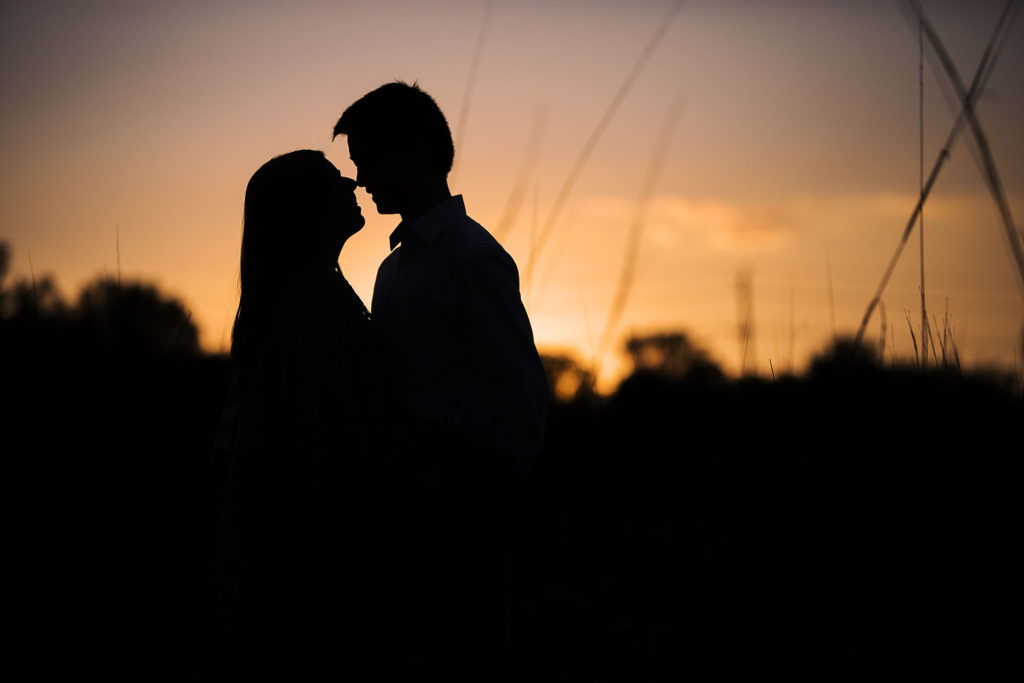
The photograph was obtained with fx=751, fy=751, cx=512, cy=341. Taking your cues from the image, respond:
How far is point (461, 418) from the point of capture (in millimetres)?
1599

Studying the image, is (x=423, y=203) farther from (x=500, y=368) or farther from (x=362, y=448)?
(x=362, y=448)

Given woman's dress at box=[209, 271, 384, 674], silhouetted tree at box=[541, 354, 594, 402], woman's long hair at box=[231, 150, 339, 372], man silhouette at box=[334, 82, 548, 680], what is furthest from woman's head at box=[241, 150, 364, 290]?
silhouetted tree at box=[541, 354, 594, 402]

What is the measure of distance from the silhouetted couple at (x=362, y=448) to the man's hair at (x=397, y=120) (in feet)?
0.62

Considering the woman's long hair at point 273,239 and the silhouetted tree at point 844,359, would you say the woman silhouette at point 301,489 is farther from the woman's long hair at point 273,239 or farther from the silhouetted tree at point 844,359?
the silhouetted tree at point 844,359

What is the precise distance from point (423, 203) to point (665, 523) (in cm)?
140

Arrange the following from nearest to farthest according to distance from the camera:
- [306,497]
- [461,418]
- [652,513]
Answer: [306,497]
[461,418]
[652,513]

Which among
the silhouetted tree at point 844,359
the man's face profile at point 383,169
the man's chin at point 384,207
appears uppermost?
the man's face profile at point 383,169

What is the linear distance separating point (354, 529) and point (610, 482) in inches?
65.0

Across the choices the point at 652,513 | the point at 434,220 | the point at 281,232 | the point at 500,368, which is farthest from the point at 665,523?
the point at 281,232

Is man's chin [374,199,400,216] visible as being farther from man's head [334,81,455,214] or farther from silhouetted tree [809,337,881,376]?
silhouetted tree [809,337,881,376]

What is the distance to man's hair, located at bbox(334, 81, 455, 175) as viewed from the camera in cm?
184

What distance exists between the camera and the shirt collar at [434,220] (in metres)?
1.78

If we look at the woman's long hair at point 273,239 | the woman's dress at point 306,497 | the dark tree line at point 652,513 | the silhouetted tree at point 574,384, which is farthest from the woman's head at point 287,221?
the silhouetted tree at point 574,384

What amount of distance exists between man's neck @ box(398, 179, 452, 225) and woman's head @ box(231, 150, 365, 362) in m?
0.27
